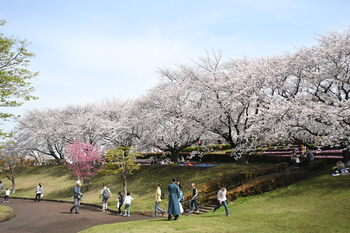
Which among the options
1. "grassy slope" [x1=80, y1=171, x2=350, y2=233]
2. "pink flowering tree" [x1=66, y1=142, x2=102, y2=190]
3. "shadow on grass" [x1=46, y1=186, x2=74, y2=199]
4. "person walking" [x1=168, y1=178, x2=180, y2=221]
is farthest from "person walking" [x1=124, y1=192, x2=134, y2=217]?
"shadow on grass" [x1=46, y1=186, x2=74, y2=199]

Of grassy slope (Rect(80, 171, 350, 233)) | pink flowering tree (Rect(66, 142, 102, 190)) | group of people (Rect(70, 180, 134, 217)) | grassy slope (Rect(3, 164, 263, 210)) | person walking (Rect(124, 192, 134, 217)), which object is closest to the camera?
grassy slope (Rect(80, 171, 350, 233))

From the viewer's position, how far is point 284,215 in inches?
556

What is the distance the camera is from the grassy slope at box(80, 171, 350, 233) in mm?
11772

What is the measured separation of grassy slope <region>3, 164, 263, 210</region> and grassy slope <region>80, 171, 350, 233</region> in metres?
6.06

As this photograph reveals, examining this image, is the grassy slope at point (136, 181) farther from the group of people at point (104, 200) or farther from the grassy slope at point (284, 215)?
the grassy slope at point (284, 215)

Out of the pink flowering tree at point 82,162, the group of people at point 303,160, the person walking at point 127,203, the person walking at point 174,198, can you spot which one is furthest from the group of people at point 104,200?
the group of people at point 303,160

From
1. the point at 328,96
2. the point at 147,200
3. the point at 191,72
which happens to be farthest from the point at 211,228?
the point at 191,72

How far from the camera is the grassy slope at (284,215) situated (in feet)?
38.6

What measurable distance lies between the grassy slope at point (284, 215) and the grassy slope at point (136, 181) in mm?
6062

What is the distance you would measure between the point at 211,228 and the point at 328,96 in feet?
61.0

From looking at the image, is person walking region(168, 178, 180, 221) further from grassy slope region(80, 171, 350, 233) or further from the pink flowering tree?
the pink flowering tree

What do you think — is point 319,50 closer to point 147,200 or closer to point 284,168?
point 284,168

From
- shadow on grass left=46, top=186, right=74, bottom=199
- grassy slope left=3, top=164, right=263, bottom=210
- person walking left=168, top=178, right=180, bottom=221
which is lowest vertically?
shadow on grass left=46, top=186, right=74, bottom=199

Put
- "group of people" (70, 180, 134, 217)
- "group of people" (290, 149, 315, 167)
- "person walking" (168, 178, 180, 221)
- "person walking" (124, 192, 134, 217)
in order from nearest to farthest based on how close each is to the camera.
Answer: "person walking" (168, 178, 180, 221) → "person walking" (124, 192, 134, 217) → "group of people" (70, 180, 134, 217) → "group of people" (290, 149, 315, 167)
